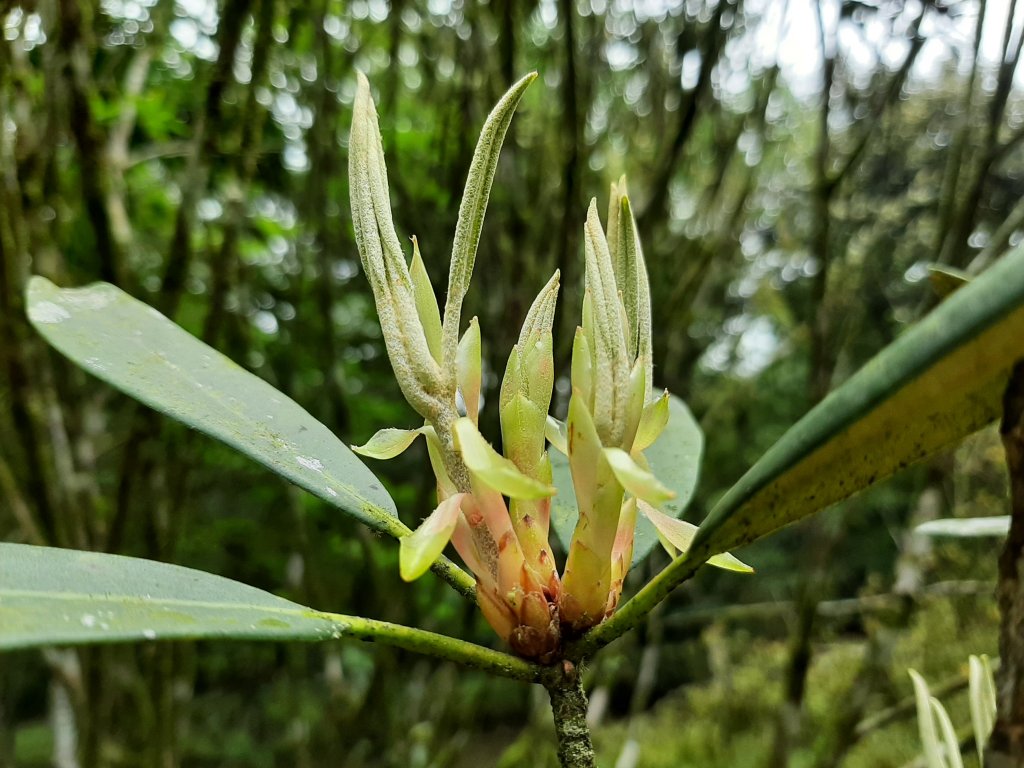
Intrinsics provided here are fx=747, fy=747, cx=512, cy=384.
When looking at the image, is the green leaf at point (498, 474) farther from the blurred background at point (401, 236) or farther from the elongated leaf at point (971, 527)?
the blurred background at point (401, 236)

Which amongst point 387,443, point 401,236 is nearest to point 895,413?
point 387,443

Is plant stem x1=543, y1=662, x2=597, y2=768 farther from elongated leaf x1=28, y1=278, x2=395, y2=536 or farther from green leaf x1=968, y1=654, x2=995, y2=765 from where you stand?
green leaf x1=968, y1=654, x2=995, y2=765

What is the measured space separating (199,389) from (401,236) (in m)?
1.23

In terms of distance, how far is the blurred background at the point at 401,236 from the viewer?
1.03m

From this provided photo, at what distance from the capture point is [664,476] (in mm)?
417

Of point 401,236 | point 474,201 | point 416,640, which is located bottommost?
point 401,236

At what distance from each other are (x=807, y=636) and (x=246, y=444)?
85cm

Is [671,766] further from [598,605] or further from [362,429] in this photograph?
[598,605]

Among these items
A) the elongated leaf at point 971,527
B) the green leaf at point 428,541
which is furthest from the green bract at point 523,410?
the elongated leaf at point 971,527

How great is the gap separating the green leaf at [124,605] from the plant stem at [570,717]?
0.08 m

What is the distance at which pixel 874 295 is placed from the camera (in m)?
3.28

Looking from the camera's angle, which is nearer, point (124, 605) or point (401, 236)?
point (124, 605)

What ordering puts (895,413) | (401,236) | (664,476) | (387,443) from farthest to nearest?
(401,236), (664,476), (387,443), (895,413)

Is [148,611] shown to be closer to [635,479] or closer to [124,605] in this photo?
[124,605]
